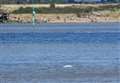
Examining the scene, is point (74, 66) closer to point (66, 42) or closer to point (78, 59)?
point (78, 59)

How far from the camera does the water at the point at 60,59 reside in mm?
20095

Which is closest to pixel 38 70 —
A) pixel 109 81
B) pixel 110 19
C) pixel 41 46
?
pixel 109 81

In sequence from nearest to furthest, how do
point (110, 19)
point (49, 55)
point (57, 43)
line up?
point (49, 55) → point (57, 43) → point (110, 19)

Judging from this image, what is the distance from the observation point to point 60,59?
2594 cm

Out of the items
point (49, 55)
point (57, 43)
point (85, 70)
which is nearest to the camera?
point (85, 70)

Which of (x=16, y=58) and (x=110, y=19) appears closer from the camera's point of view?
(x=16, y=58)

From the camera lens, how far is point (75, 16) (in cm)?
7369

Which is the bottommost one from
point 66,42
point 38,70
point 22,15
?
point 22,15

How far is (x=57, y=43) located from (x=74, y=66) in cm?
1217

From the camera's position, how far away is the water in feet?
65.9

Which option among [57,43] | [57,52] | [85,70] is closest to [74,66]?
[85,70]

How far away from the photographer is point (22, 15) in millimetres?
75438

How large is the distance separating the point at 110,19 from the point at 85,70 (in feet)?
158

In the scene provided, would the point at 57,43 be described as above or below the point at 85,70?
below
